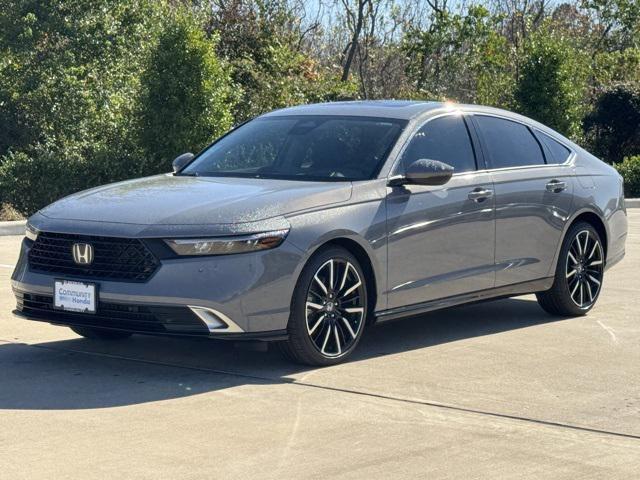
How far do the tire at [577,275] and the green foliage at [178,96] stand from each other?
12680mm

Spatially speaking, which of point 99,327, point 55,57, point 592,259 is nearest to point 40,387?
point 99,327

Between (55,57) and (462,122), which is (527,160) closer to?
(462,122)

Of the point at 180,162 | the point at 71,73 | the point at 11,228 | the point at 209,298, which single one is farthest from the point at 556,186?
the point at 71,73

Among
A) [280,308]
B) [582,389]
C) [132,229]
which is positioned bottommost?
[582,389]

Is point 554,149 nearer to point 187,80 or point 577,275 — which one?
point 577,275

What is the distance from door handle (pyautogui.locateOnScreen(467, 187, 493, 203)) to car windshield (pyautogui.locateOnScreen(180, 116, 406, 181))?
2.21 feet

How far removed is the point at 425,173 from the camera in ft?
27.0

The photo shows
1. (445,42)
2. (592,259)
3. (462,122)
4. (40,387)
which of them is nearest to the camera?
(40,387)

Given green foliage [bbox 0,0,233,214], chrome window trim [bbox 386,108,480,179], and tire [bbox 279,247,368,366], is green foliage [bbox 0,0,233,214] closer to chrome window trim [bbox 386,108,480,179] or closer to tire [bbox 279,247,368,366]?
chrome window trim [bbox 386,108,480,179]

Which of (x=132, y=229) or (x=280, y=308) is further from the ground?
(x=132, y=229)

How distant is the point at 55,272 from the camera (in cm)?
764

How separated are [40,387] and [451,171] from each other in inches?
116

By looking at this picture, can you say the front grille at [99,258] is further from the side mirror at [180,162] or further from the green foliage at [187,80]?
the green foliage at [187,80]

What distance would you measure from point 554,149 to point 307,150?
2402mm
